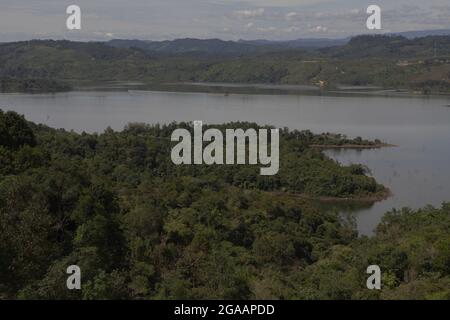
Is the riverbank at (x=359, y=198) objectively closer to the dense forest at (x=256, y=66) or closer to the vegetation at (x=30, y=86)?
the vegetation at (x=30, y=86)

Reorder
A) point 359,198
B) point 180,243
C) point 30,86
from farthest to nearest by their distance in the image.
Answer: point 30,86 → point 359,198 → point 180,243

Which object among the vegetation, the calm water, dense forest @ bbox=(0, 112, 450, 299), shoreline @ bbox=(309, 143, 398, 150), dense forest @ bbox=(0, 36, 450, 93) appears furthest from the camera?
dense forest @ bbox=(0, 36, 450, 93)

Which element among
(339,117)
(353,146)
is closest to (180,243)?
(353,146)

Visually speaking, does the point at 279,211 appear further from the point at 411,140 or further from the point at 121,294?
the point at 411,140

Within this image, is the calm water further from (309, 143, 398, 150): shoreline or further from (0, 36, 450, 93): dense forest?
(0, 36, 450, 93): dense forest

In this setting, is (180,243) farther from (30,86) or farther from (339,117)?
(30,86)

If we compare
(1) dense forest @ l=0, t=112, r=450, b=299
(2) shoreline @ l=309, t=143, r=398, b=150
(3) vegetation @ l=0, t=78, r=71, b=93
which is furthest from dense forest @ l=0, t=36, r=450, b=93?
(1) dense forest @ l=0, t=112, r=450, b=299
